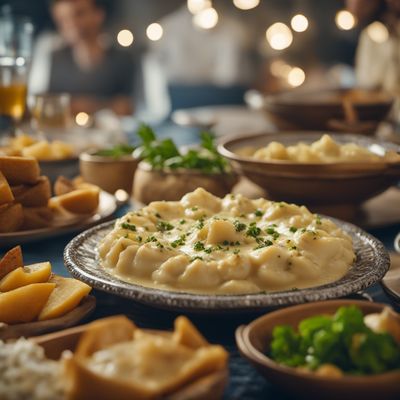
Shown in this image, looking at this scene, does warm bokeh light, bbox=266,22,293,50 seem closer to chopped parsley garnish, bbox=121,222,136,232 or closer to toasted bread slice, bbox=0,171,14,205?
toasted bread slice, bbox=0,171,14,205

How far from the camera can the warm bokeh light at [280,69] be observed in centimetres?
980

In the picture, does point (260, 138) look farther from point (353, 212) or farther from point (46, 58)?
point (46, 58)

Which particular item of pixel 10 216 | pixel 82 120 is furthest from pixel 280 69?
pixel 10 216

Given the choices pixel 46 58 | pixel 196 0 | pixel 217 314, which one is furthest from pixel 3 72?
pixel 196 0

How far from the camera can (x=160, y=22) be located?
10.5m

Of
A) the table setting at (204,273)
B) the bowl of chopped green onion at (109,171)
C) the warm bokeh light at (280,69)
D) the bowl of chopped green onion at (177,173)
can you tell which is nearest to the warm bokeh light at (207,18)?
the warm bokeh light at (280,69)

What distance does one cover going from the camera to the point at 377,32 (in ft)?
23.1

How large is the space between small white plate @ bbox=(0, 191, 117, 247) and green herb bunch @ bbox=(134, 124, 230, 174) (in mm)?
302

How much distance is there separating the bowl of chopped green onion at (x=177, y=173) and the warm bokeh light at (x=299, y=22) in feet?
25.1

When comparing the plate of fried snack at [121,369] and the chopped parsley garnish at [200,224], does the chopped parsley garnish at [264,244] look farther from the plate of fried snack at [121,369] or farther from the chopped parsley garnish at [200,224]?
the plate of fried snack at [121,369]

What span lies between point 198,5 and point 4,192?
8.35 m

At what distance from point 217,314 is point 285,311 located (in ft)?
0.65

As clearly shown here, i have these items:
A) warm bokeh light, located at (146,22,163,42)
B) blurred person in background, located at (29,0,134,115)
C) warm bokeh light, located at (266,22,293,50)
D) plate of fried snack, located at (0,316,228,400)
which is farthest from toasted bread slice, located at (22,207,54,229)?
warm bokeh light, located at (266,22,293,50)

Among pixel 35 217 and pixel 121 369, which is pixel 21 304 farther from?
pixel 35 217
